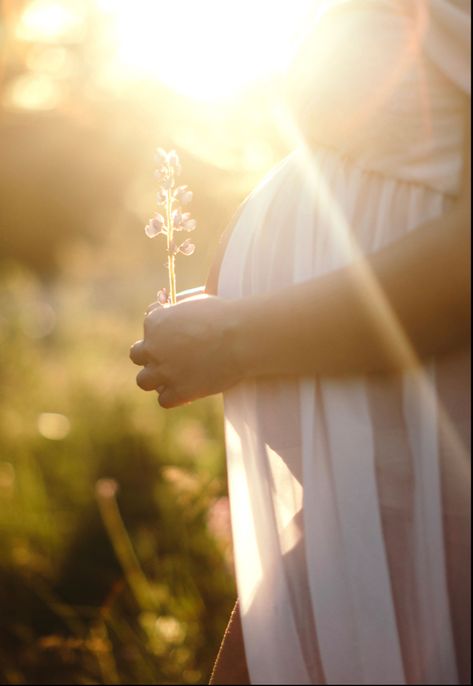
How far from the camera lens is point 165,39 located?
7.20 feet

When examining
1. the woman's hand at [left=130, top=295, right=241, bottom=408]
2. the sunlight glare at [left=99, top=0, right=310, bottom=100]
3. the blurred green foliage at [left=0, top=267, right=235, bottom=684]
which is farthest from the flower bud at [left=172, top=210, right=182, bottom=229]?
the blurred green foliage at [left=0, top=267, right=235, bottom=684]

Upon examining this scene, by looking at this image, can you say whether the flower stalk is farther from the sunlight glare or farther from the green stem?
the sunlight glare

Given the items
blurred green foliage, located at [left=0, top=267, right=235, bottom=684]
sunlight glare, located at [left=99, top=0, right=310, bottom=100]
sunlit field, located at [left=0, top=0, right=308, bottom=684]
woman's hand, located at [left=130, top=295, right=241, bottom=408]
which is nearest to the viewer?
woman's hand, located at [left=130, top=295, right=241, bottom=408]

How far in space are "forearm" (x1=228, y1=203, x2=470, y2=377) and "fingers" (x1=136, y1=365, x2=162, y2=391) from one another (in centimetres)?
13

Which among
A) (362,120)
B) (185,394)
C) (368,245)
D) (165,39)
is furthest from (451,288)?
(165,39)

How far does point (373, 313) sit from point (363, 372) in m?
0.09

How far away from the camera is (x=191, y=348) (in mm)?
1162

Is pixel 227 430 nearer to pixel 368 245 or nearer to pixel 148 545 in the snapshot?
pixel 368 245

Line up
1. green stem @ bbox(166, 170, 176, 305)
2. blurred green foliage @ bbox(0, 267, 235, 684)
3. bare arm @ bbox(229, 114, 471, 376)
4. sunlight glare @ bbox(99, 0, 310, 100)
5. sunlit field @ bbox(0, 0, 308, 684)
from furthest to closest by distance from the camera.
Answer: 1. blurred green foliage @ bbox(0, 267, 235, 684)
2. sunlit field @ bbox(0, 0, 308, 684)
3. sunlight glare @ bbox(99, 0, 310, 100)
4. green stem @ bbox(166, 170, 176, 305)
5. bare arm @ bbox(229, 114, 471, 376)

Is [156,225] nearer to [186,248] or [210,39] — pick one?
[186,248]

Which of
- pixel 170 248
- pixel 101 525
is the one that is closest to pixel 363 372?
pixel 170 248

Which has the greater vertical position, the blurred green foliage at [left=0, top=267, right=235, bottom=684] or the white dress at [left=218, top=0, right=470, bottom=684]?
the white dress at [left=218, top=0, right=470, bottom=684]

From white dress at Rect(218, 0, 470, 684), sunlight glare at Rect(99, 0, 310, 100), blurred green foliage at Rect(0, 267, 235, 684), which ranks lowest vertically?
blurred green foliage at Rect(0, 267, 235, 684)

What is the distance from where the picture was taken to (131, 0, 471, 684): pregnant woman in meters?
1.06
